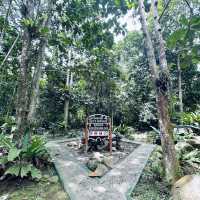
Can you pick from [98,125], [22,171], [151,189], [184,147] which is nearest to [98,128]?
[98,125]

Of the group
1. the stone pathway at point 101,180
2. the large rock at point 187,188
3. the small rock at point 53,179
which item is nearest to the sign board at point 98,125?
the stone pathway at point 101,180

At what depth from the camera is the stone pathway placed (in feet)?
10.4

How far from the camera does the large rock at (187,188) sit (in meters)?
2.55

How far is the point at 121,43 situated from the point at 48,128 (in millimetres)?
10004

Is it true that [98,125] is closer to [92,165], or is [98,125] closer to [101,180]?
[92,165]

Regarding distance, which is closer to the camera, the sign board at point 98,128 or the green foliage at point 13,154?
the green foliage at point 13,154

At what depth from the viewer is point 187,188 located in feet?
8.87

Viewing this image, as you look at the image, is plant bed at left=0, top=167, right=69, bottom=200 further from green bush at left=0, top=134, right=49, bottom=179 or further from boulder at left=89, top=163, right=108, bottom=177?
boulder at left=89, top=163, right=108, bottom=177

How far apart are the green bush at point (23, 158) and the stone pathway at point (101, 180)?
→ 52 cm

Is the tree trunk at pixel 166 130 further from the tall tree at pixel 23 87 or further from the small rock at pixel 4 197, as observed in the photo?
the tall tree at pixel 23 87

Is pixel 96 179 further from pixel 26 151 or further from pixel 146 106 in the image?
pixel 146 106

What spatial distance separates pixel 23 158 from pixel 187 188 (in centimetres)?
323

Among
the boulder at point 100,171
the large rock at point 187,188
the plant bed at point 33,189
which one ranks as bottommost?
the plant bed at point 33,189

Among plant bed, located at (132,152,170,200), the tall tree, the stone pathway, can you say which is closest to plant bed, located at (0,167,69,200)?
the stone pathway
